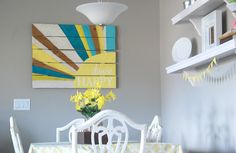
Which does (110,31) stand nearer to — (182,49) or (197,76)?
(182,49)

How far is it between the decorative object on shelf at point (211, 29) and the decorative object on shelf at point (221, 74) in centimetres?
18

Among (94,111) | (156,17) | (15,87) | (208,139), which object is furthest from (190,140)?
(15,87)

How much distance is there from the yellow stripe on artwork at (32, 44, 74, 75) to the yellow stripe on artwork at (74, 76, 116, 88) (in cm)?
12

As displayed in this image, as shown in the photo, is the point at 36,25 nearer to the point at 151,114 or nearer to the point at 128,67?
the point at 128,67

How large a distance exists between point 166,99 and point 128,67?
0.55m

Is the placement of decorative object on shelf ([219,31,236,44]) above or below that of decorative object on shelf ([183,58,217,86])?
above

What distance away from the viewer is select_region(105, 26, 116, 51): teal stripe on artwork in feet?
Result: 15.7

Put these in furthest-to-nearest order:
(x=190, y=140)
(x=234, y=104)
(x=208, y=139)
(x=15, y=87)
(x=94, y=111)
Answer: (x=15, y=87)
(x=190, y=140)
(x=208, y=139)
(x=94, y=111)
(x=234, y=104)

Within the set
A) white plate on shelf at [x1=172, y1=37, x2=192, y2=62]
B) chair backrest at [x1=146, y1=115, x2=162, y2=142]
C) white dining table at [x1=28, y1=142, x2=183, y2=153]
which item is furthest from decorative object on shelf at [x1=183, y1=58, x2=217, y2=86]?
white dining table at [x1=28, y1=142, x2=183, y2=153]

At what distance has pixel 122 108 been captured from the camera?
4773 millimetres

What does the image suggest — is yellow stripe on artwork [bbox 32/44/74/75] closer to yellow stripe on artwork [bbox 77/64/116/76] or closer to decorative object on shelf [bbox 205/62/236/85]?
yellow stripe on artwork [bbox 77/64/116/76]

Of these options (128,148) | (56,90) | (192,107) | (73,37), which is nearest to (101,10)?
(128,148)

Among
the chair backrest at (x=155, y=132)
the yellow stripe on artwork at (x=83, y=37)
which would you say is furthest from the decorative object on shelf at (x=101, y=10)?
the yellow stripe on artwork at (x=83, y=37)

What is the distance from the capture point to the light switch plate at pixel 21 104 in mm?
4574
